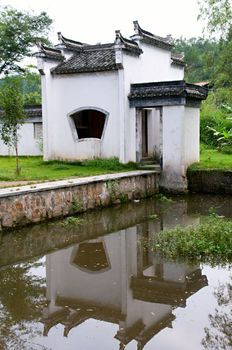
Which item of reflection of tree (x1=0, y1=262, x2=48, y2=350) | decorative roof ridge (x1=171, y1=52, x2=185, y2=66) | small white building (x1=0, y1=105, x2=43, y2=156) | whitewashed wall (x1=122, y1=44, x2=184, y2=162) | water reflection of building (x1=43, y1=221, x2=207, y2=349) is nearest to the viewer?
reflection of tree (x1=0, y1=262, x2=48, y2=350)

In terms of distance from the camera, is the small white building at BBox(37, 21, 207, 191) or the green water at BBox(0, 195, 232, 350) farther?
the small white building at BBox(37, 21, 207, 191)

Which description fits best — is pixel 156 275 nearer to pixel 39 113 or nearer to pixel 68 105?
pixel 68 105

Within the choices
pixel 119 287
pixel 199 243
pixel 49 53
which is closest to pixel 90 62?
pixel 49 53

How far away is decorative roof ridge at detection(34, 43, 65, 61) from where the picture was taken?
773 inches

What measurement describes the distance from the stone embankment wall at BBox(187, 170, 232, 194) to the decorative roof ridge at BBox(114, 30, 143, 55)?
5.31m

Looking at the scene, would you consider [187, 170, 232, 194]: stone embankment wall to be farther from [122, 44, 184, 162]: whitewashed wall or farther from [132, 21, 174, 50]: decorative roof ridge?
[132, 21, 174, 50]: decorative roof ridge

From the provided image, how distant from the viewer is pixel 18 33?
31438 millimetres

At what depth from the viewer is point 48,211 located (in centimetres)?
1314

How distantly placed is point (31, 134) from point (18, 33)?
400 inches

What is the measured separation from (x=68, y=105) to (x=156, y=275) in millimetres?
12637

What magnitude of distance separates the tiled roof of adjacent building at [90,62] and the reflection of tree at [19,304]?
11.3m

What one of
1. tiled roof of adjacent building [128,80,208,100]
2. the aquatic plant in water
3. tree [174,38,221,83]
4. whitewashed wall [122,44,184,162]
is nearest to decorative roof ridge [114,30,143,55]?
whitewashed wall [122,44,184,162]

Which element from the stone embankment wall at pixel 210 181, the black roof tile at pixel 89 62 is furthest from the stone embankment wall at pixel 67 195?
the black roof tile at pixel 89 62

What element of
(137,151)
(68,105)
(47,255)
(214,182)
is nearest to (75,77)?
(68,105)
